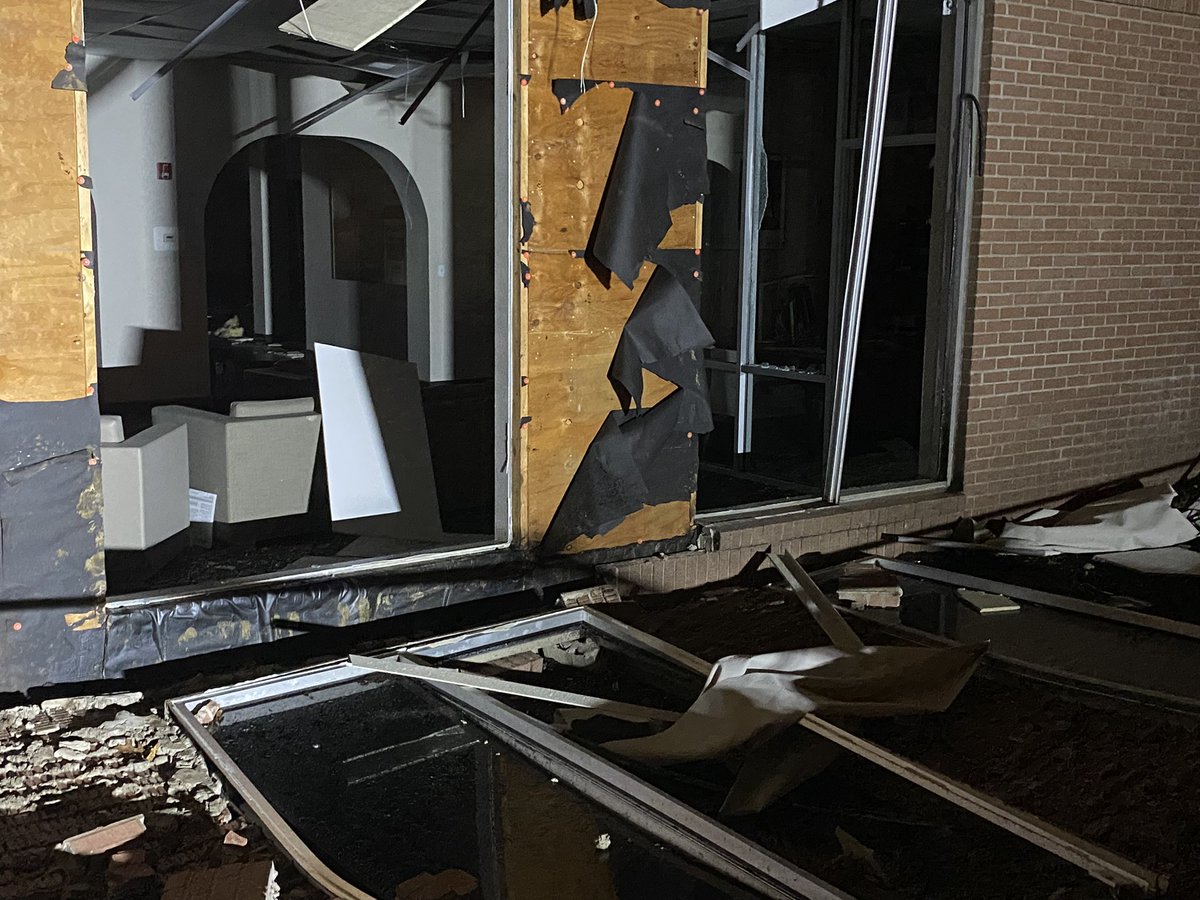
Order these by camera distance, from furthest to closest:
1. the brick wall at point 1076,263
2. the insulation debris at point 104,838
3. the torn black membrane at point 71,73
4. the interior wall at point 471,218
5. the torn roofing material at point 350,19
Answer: the interior wall at point 471,218 → the brick wall at point 1076,263 → the torn roofing material at point 350,19 → the torn black membrane at point 71,73 → the insulation debris at point 104,838

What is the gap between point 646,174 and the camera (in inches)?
201

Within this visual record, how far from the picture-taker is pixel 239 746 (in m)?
3.83

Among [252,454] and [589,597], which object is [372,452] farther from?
[589,597]

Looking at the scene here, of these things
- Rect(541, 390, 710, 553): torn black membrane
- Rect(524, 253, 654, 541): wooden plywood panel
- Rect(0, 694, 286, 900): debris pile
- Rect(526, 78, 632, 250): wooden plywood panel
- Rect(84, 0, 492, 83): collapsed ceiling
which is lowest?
Rect(0, 694, 286, 900): debris pile

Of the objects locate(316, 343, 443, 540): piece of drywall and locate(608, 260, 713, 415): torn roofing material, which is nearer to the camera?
locate(608, 260, 713, 415): torn roofing material

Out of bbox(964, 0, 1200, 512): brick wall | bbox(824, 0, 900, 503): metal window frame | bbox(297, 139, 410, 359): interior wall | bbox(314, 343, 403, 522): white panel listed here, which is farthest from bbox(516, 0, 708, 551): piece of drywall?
bbox(297, 139, 410, 359): interior wall

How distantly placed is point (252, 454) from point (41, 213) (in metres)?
2.69

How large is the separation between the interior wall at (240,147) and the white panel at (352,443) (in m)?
5.27

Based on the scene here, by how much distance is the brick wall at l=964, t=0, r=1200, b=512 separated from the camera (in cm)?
674

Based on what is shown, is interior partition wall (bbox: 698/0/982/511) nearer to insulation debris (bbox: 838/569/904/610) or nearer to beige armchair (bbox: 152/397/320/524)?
insulation debris (bbox: 838/569/904/610)

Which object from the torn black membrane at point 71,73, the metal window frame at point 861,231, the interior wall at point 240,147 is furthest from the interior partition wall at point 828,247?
the torn black membrane at point 71,73

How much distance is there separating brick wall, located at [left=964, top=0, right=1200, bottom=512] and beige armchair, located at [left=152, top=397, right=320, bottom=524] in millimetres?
3765

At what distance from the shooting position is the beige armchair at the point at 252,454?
6367 millimetres

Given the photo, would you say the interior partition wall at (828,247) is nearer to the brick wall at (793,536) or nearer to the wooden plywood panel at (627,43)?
the brick wall at (793,536)
